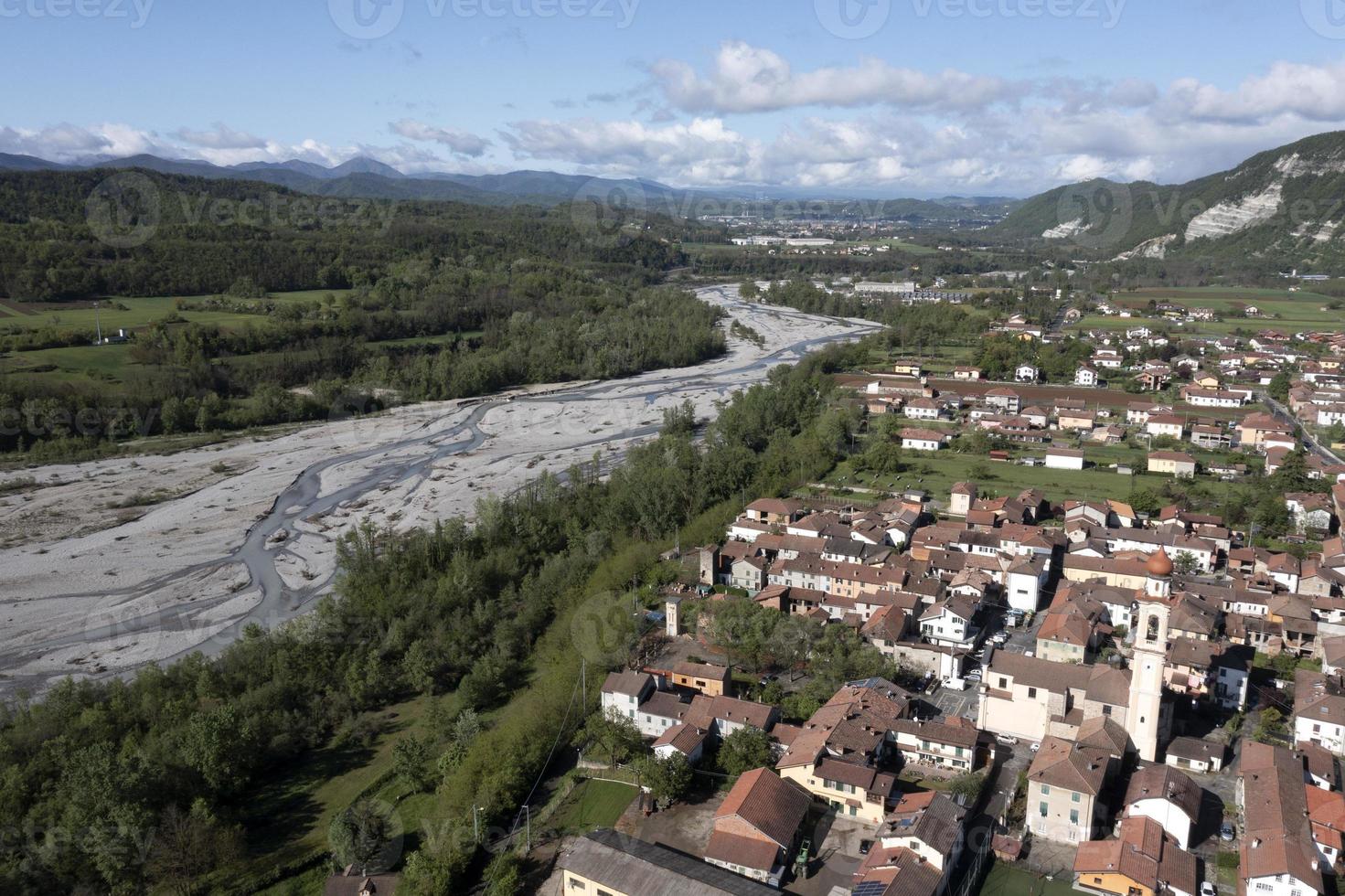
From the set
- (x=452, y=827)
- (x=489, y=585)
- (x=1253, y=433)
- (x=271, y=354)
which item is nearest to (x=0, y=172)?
(x=271, y=354)

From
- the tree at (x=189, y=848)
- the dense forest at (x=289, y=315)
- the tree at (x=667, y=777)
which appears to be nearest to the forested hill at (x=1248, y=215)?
the dense forest at (x=289, y=315)

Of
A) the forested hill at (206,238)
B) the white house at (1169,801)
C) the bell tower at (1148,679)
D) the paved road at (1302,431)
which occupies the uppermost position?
the forested hill at (206,238)

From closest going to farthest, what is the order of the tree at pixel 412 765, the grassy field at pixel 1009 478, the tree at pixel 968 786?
1. the tree at pixel 968 786
2. the tree at pixel 412 765
3. the grassy field at pixel 1009 478

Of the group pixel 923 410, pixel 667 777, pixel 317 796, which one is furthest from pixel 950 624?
pixel 923 410

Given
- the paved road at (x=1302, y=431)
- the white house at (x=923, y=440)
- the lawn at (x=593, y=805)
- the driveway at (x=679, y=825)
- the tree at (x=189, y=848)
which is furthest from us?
the white house at (x=923, y=440)

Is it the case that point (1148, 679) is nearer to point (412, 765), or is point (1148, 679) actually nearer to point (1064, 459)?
point (412, 765)

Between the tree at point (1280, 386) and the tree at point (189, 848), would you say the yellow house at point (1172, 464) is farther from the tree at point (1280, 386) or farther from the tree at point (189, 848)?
the tree at point (189, 848)

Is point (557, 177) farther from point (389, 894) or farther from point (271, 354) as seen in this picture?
point (389, 894)

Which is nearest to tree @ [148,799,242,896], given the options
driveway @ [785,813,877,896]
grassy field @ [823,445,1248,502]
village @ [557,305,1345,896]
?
village @ [557,305,1345,896]
